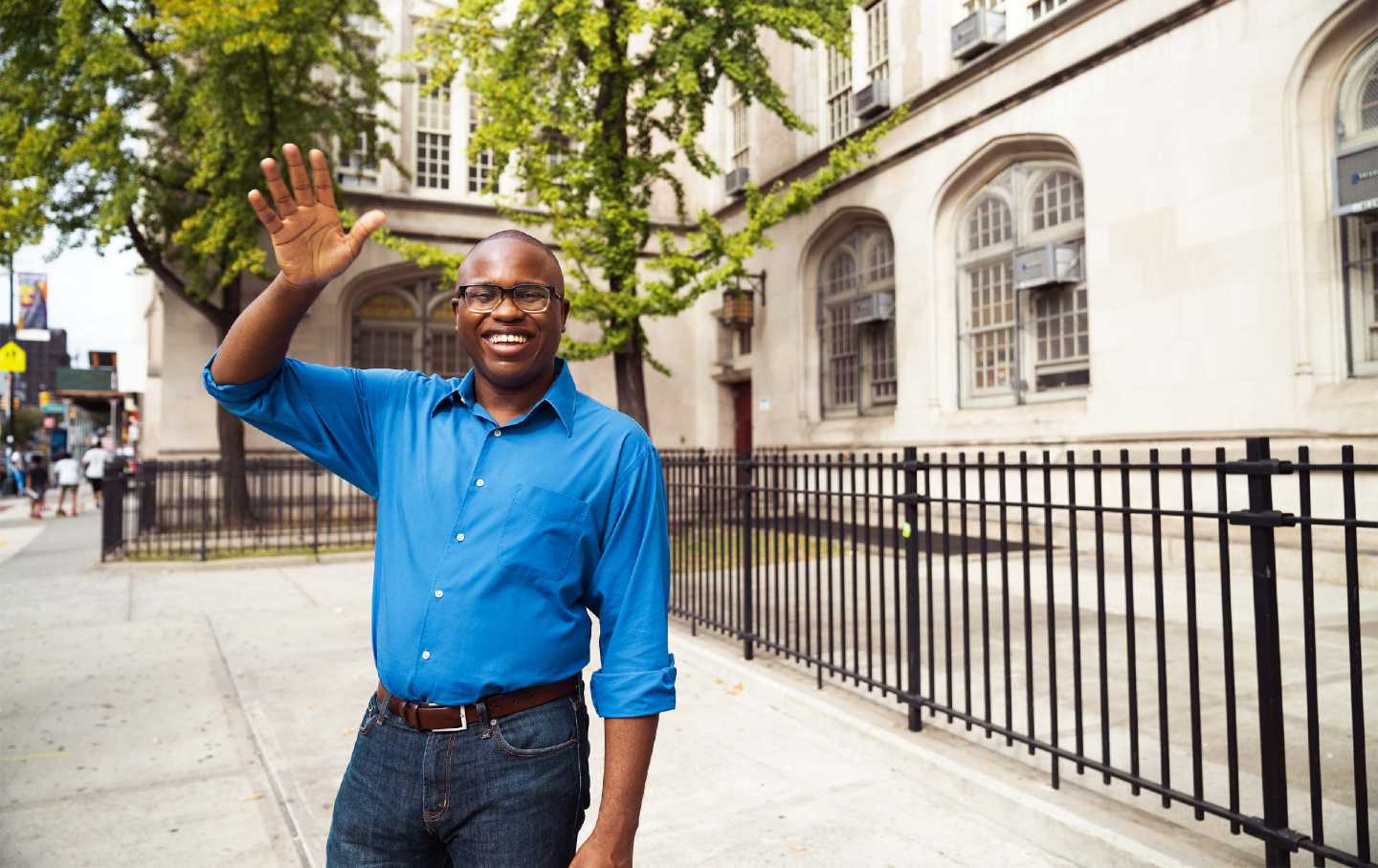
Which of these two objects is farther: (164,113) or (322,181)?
(164,113)

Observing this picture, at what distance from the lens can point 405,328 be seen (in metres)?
21.4

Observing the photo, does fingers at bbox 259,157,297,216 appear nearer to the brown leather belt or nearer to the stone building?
the brown leather belt

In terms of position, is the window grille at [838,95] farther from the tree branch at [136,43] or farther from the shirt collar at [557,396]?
the shirt collar at [557,396]

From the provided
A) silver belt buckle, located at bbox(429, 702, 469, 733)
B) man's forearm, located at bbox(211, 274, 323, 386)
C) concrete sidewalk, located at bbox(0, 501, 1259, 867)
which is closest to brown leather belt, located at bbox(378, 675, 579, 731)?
silver belt buckle, located at bbox(429, 702, 469, 733)

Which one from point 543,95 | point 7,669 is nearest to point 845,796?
point 7,669

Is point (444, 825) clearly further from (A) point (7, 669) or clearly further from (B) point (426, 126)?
(B) point (426, 126)

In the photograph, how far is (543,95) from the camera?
14.8 meters

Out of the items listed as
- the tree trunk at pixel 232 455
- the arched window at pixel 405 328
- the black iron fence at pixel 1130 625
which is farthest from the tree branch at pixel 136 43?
the black iron fence at pixel 1130 625

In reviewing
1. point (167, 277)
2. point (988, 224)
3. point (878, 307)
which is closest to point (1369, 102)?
point (988, 224)

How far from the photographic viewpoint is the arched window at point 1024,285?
12570mm

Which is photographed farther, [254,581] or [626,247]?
[626,247]

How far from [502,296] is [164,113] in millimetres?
17523

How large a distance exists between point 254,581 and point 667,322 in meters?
13.9

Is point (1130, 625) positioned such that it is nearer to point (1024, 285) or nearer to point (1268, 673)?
point (1268, 673)
